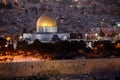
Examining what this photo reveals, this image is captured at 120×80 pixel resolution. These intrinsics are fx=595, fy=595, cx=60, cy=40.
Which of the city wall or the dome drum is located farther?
the dome drum

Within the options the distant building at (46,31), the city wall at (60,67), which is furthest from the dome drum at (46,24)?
the city wall at (60,67)

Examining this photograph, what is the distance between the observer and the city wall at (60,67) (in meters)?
22.2

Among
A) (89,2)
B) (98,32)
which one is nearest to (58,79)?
(98,32)

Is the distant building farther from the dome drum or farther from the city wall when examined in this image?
the city wall

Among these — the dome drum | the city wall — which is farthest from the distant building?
the city wall

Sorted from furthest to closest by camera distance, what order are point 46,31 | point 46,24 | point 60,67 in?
point 46,31 < point 46,24 < point 60,67

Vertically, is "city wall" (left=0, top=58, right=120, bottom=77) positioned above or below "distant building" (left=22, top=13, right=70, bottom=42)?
above

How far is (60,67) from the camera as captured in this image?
74.9ft

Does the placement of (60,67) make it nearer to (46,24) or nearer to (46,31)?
(46,24)

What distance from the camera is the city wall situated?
72.7 feet

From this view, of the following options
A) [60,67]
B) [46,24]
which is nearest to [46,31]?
[46,24]

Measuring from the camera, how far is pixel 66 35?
33125 mm

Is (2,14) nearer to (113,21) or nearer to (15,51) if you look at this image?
(113,21)

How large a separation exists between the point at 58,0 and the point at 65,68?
31.7 meters
